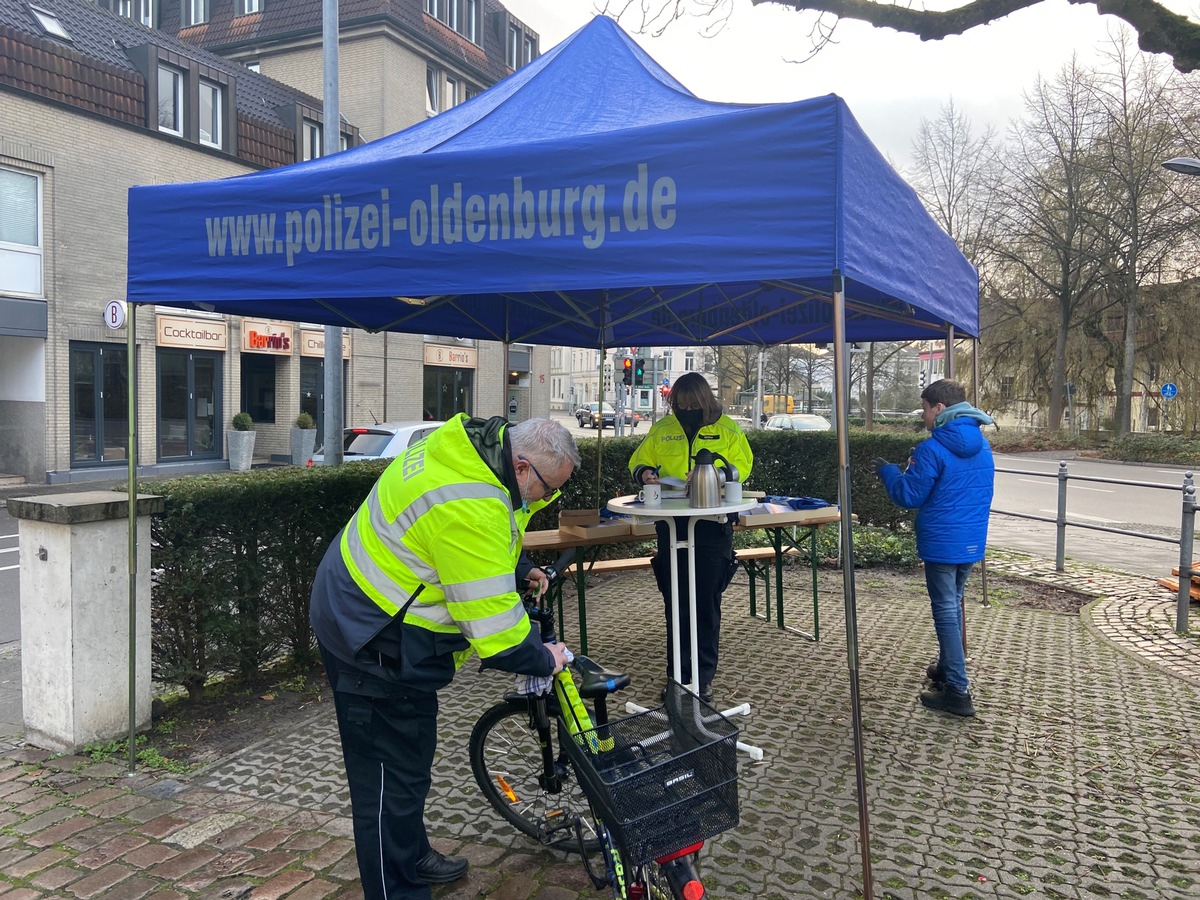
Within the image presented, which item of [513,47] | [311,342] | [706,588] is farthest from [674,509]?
[513,47]

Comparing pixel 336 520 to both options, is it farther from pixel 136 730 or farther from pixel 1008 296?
pixel 1008 296

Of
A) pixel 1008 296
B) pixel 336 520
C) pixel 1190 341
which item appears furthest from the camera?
pixel 1008 296

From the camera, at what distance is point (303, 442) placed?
76.4 ft

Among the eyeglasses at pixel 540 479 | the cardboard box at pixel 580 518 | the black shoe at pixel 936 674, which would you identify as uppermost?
the eyeglasses at pixel 540 479

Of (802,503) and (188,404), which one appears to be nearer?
(802,503)

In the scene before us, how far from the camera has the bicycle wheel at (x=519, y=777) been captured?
316 centimetres

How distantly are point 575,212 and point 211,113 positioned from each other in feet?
74.3

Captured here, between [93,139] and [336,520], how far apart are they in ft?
59.8

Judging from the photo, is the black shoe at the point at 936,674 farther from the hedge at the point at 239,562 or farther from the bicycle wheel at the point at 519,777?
the hedge at the point at 239,562

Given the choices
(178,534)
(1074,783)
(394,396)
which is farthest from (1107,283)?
(178,534)

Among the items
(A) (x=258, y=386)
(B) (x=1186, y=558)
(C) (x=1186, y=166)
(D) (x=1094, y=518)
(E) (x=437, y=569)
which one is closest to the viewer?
(E) (x=437, y=569)

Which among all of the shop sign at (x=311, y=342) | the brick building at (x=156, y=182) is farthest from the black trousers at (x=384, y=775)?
the shop sign at (x=311, y=342)

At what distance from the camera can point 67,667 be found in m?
3.95

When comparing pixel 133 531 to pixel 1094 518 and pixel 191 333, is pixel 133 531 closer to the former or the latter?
pixel 1094 518
